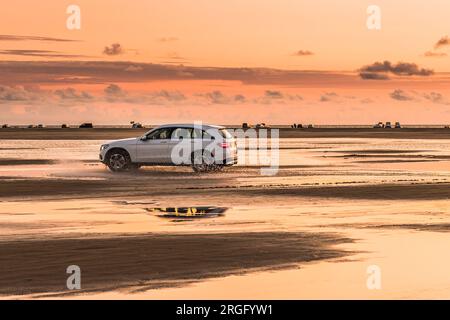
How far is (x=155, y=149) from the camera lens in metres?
36.5

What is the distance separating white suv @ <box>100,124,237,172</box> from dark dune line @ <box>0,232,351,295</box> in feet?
61.0

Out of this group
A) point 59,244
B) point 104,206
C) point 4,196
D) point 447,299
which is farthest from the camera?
point 4,196

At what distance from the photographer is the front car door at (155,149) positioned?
36.4 meters

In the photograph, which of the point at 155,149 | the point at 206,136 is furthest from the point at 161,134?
the point at 206,136

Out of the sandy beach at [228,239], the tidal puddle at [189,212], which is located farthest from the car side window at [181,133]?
the tidal puddle at [189,212]

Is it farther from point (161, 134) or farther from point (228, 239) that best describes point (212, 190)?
point (228, 239)

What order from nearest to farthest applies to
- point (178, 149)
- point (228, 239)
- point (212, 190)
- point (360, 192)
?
1. point (228, 239)
2. point (360, 192)
3. point (212, 190)
4. point (178, 149)

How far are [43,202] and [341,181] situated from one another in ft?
36.4

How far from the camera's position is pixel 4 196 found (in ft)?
85.3

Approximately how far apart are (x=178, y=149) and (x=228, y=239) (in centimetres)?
1956

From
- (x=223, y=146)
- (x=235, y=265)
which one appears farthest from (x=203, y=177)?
(x=235, y=265)

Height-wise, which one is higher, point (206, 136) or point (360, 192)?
point (206, 136)
